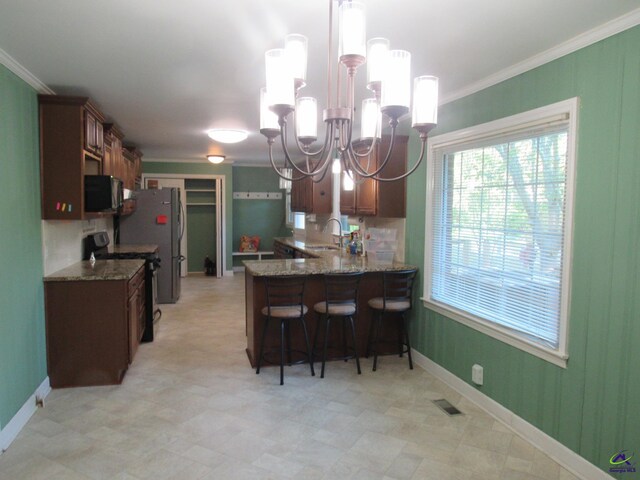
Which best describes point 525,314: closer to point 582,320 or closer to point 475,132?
point 582,320

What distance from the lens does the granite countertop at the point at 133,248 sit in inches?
208

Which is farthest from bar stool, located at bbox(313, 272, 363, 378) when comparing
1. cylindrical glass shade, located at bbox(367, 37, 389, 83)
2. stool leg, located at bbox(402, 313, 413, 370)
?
cylindrical glass shade, located at bbox(367, 37, 389, 83)

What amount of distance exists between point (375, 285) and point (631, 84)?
2.57 m

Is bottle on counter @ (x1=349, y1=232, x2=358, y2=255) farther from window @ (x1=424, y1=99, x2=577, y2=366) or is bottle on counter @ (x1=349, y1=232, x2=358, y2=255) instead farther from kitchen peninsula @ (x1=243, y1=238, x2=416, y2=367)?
window @ (x1=424, y1=99, x2=577, y2=366)

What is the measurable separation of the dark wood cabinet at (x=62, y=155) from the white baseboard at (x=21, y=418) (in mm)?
1309

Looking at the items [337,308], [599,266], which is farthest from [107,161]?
[599,266]

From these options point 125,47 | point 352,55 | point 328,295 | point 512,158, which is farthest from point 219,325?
point 352,55

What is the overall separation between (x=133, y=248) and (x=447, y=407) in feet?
14.4

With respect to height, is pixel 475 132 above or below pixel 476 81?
below

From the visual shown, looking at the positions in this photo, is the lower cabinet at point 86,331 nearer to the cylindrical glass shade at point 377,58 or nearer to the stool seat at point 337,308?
the stool seat at point 337,308

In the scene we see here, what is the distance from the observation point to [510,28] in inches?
85.1

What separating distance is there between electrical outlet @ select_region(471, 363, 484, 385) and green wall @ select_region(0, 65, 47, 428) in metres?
3.13

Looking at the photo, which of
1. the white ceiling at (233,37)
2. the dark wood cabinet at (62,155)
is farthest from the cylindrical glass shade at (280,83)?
the dark wood cabinet at (62,155)

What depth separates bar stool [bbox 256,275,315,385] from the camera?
3.50m
